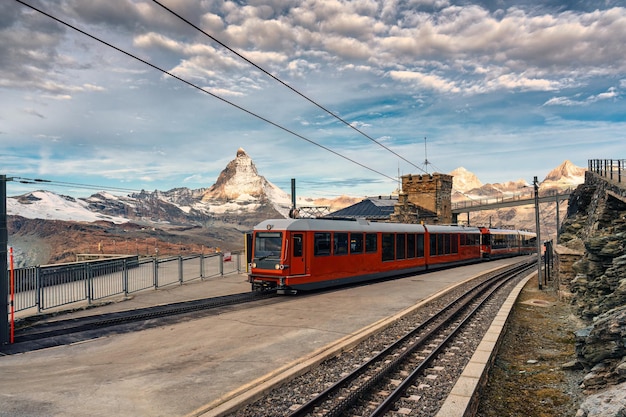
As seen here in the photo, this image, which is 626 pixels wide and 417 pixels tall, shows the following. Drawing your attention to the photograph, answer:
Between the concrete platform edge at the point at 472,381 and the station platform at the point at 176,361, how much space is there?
297 centimetres

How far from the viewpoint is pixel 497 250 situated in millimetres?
41156

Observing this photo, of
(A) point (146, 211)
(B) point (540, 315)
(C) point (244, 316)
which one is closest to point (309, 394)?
(C) point (244, 316)

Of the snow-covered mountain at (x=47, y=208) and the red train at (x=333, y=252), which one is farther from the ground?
the snow-covered mountain at (x=47, y=208)

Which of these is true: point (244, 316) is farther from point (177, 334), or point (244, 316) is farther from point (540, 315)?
point (540, 315)

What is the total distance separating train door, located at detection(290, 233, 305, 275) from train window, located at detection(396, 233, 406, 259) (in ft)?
26.6

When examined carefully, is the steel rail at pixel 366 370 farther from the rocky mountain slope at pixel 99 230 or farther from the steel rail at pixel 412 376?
the rocky mountain slope at pixel 99 230

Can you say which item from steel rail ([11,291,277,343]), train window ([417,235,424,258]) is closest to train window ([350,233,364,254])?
steel rail ([11,291,277,343])

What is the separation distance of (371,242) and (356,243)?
1439 millimetres

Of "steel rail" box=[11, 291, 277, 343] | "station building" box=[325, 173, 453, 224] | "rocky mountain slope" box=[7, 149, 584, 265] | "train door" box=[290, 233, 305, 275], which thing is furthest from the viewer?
"rocky mountain slope" box=[7, 149, 584, 265]

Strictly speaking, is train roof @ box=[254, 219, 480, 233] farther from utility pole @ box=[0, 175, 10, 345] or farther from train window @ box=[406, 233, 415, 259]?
utility pole @ box=[0, 175, 10, 345]

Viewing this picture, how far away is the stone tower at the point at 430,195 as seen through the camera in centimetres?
5222

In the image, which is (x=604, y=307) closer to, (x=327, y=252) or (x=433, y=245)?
(x=327, y=252)

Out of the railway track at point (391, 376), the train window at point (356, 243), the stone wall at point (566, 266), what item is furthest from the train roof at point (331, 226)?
the stone wall at point (566, 266)

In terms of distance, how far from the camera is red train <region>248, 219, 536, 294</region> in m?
16.8
